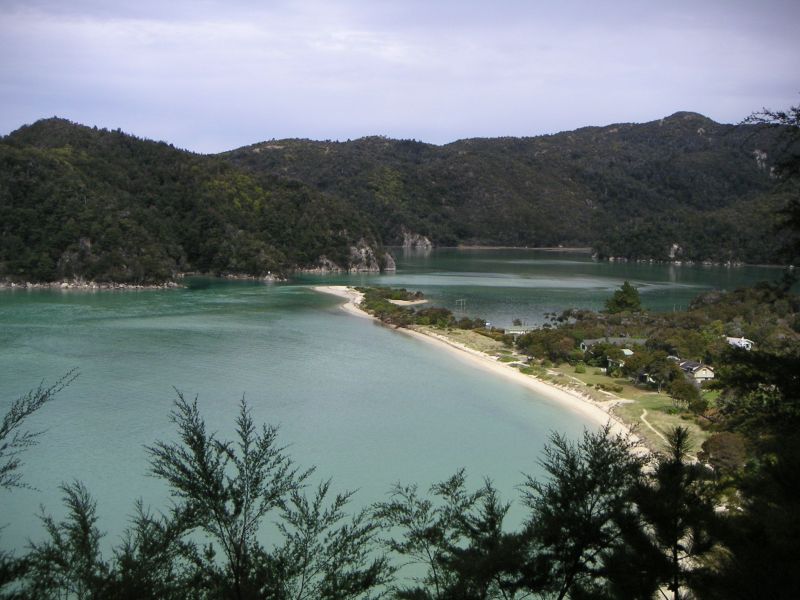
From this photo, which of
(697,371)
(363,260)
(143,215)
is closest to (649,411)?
(697,371)

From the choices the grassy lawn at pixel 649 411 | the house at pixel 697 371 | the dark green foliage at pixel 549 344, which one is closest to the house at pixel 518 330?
the dark green foliage at pixel 549 344

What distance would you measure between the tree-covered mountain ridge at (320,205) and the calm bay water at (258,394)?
1123 cm

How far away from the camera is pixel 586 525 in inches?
281

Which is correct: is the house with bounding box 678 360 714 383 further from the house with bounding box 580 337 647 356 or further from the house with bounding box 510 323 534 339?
the house with bounding box 510 323 534 339

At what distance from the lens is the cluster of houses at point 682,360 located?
977 inches

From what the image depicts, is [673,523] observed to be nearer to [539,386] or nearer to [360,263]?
[539,386]

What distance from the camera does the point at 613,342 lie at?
32188 millimetres

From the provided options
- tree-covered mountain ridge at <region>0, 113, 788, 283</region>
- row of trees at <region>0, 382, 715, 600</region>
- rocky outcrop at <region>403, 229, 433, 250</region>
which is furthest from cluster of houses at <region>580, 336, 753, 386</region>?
rocky outcrop at <region>403, 229, 433, 250</region>

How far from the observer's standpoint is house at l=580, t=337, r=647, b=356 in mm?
31344

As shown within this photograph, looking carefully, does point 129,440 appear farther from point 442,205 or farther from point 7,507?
point 442,205

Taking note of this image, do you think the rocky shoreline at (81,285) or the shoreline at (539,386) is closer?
the shoreline at (539,386)

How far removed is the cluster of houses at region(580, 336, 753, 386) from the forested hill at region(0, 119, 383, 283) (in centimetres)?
4432

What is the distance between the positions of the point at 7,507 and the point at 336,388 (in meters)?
12.9

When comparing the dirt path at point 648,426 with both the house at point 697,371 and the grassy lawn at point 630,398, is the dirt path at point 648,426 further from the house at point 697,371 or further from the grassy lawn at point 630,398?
the house at point 697,371
